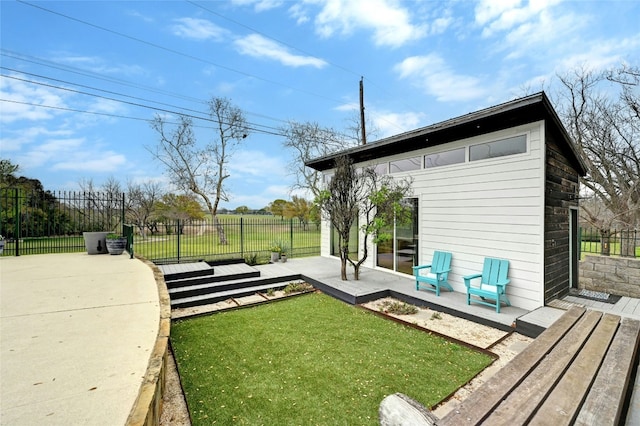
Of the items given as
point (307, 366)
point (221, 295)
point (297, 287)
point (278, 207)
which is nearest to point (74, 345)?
point (307, 366)

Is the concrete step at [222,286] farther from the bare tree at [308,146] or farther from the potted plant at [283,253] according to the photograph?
the bare tree at [308,146]

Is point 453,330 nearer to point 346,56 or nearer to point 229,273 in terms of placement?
point 229,273

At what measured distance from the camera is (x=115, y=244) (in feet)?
25.6

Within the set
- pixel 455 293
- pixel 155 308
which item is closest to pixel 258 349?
pixel 155 308

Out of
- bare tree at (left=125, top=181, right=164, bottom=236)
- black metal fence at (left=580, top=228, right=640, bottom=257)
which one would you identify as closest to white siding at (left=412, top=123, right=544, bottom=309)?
A: black metal fence at (left=580, top=228, right=640, bottom=257)

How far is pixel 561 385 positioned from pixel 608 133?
14.4 m

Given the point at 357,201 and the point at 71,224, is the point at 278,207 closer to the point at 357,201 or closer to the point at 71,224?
the point at 71,224

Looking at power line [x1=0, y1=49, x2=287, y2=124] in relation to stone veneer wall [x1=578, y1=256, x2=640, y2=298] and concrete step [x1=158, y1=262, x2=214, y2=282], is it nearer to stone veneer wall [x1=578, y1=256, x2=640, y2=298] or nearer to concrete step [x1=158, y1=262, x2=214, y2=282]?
concrete step [x1=158, y1=262, x2=214, y2=282]

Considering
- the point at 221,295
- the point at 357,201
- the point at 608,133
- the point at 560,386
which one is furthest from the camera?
the point at 608,133

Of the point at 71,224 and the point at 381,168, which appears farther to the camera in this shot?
the point at 71,224

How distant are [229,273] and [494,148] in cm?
658

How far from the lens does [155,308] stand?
3688 mm

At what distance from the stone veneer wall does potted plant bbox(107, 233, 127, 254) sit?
12.1 meters

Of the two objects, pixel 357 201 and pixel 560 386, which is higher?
pixel 357 201
